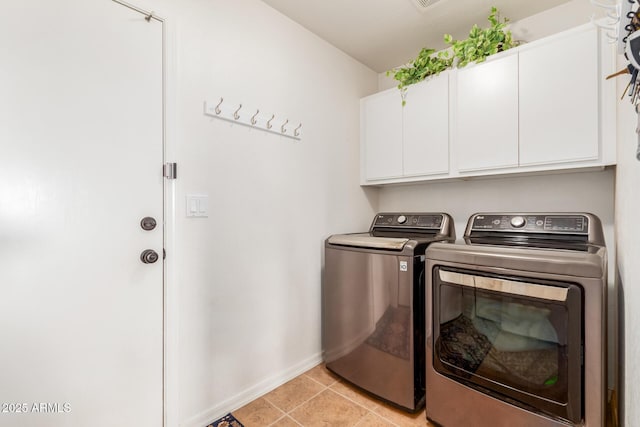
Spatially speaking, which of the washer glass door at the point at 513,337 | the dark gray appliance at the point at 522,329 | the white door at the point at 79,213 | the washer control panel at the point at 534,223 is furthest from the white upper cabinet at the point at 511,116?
the white door at the point at 79,213

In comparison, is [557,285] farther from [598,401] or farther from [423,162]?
[423,162]

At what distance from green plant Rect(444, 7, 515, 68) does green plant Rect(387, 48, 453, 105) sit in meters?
Answer: 0.11

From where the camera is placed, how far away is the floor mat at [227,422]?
1.53m

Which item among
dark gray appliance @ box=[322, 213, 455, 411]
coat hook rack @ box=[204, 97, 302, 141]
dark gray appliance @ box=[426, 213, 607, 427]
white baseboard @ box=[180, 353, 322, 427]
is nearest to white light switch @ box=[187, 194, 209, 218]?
coat hook rack @ box=[204, 97, 302, 141]

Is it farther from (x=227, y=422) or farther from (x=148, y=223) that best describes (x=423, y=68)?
(x=227, y=422)

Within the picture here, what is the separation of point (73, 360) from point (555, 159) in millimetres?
2458

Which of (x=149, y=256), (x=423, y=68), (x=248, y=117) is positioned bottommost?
(x=149, y=256)

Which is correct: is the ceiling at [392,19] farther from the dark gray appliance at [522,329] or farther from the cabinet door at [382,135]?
the dark gray appliance at [522,329]

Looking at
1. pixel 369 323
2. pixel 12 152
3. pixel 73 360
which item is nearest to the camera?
pixel 12 152

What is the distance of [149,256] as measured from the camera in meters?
1.34

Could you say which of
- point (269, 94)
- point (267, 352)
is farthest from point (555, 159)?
point (267, 352)

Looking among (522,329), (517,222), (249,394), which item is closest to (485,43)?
(517,222)

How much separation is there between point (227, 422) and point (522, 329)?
1.52m

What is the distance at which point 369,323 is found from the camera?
178 centimetres
